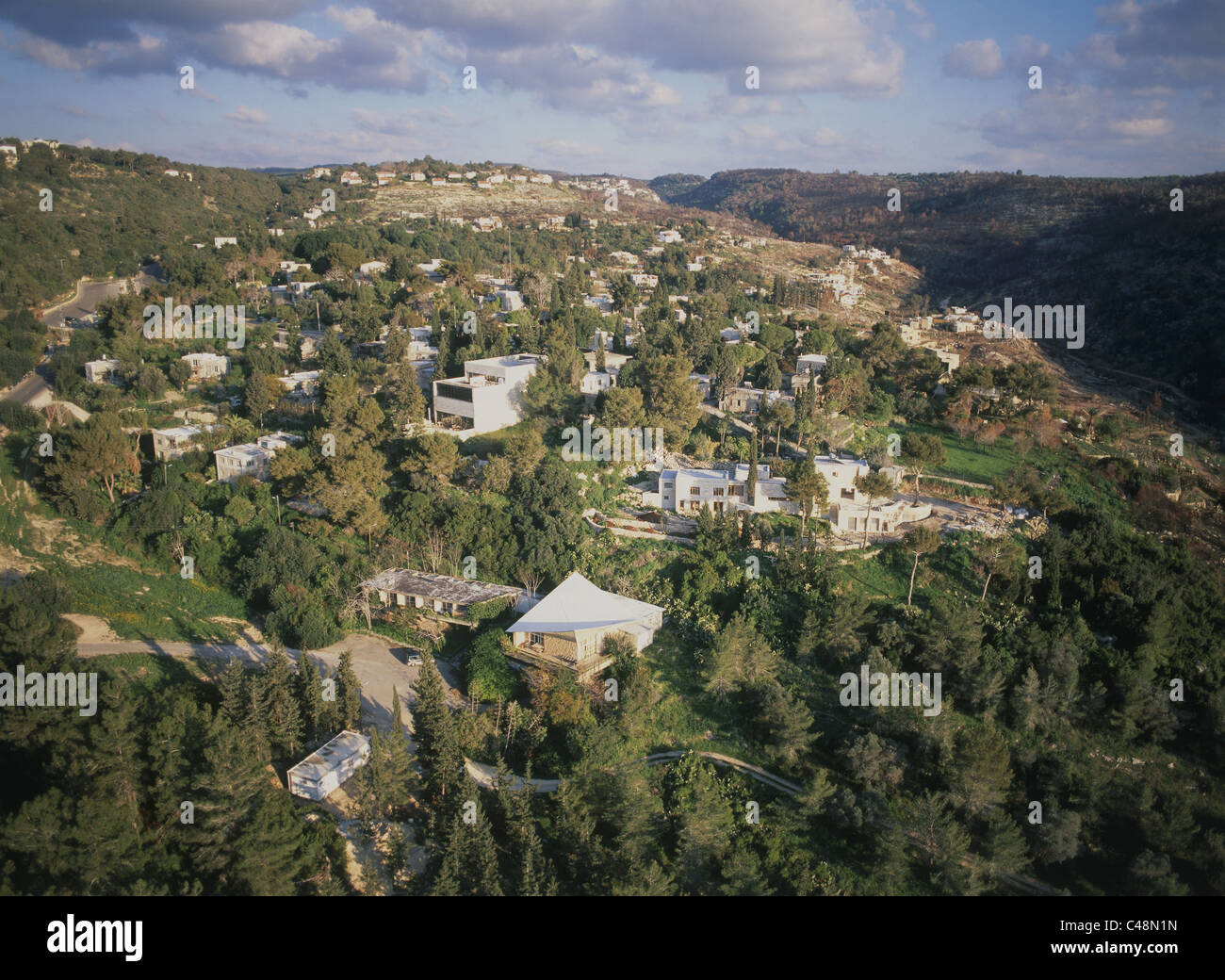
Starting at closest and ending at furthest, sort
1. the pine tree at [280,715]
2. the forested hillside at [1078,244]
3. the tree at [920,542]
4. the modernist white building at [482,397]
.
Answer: the pine tree at [280,715] < the tree at [920,542] < the modernist white building at [482,397] < the forested hillside at [1078,244]

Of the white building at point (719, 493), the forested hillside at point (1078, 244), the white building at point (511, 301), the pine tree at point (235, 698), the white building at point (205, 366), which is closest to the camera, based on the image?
the pine tree at point (235, 698)

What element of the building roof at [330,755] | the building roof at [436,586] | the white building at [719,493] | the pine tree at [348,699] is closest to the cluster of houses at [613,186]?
the white building at [719,493]

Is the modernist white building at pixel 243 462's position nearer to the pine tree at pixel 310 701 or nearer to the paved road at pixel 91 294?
the pine tree at pixel 310 701

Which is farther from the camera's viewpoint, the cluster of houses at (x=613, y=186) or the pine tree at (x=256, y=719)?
the cluster of houses at (x=613, y=186)

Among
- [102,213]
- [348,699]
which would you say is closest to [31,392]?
[348,699]

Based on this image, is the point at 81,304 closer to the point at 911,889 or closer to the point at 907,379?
the point at 907,379

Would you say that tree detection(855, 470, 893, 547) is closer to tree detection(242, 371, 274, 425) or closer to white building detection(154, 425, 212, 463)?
tree detection(242, 371, 274, 425)

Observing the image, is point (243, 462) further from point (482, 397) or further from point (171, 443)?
point (482, 397)

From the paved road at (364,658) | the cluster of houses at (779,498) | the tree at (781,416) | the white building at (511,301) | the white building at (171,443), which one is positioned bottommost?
the paved road at (364,658)
